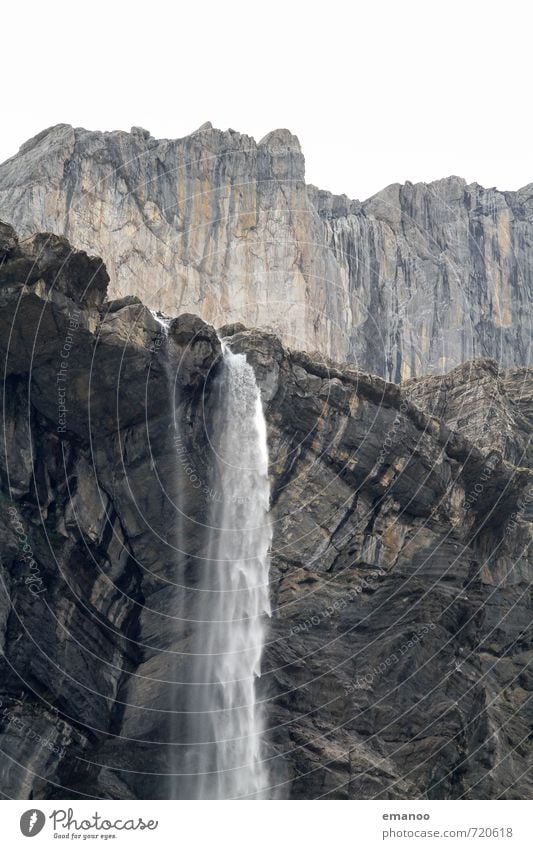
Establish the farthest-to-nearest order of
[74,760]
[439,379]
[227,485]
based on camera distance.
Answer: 1. [439,379]
2. [227,485]
3. [74,760]

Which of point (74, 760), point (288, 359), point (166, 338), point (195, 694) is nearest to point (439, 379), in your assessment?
point (288, 359)

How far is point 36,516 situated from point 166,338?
566 inches

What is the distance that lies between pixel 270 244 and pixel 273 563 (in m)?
48.6

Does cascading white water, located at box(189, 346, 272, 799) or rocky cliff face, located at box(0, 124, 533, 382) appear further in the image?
rocky cliff face, located at box(0, 124, 533, 382)

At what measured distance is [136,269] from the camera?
119500 millimetres

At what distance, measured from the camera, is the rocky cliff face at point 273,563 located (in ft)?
264

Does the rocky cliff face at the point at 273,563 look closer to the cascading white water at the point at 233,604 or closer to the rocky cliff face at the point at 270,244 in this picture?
the cascading white water at the point at 233,604

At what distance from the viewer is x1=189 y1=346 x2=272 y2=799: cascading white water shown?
8338cm

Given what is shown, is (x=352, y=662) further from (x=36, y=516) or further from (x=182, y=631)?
(x=36, y=516)
